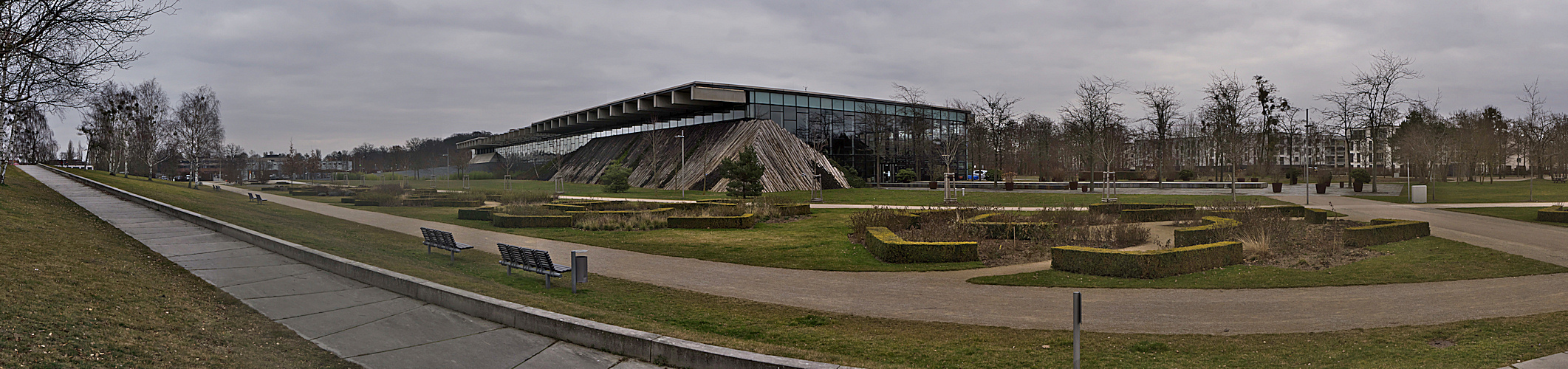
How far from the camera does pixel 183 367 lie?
5730 mm

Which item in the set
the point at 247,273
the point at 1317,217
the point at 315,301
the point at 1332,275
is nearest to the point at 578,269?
the point at 315,301

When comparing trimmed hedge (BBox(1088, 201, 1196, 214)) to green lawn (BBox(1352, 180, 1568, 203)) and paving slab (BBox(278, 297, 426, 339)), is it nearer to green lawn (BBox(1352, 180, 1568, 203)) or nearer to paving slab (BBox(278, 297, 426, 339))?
green lawn (BBox(1352, 180, 1568, 203))

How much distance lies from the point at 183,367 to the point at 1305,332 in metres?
10.5

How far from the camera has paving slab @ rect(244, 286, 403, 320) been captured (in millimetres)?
8516

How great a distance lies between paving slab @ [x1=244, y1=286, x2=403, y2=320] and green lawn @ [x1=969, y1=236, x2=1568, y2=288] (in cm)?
886

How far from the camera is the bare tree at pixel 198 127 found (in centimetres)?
2339

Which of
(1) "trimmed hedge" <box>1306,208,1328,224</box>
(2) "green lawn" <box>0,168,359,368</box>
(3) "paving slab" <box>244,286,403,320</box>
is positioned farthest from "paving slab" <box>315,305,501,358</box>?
(1) "trimmed hedge" <box>1306,208,1328,224</box>

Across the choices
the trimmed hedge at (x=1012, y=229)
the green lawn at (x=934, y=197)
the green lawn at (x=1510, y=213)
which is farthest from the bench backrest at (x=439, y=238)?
the green lawn at (x=1510, y=213)

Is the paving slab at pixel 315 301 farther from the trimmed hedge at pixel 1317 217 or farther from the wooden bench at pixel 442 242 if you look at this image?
the trimmed hedge at pixel 1317 217

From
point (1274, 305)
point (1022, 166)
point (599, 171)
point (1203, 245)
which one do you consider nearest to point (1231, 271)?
point (1203, 245)

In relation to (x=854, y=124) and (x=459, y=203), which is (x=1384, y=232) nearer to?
(x=459, y=203)

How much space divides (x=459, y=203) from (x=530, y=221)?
5.97 meters

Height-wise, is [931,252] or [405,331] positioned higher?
[931,252]

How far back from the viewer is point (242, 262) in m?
Answer: 11.9
